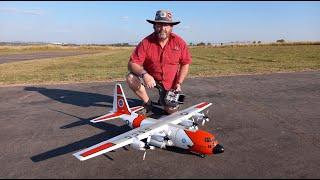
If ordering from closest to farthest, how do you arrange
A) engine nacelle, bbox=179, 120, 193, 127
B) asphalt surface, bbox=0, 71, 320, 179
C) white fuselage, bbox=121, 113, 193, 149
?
asphalt surface, bbox=0, 71, 320, 179 < white fuselage, bbox=121, 113, 193, 149 < engine nacelle, bbox=179, 120, 193, 127

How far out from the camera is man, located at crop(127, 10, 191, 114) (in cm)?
1184

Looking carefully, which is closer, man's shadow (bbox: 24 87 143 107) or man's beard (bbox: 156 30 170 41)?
man's beard (bbox: 156 30 170 41)

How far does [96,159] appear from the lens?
9.01 m

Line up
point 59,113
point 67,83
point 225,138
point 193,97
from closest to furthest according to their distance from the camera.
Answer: point 225,138, point 59,113, point 193,97, point 67,83

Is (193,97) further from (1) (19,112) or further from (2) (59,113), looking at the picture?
(1) (19,112)

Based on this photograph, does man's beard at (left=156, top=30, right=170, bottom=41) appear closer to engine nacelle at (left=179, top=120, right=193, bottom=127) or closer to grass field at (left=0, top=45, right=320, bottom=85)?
engine nacelle at (left=179, top=120, right=193, bottom=127)

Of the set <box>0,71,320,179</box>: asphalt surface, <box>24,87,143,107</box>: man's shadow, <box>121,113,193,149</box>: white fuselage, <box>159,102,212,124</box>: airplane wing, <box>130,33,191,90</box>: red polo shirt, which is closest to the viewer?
<box>0,71,320,179</box>: asphalt surface

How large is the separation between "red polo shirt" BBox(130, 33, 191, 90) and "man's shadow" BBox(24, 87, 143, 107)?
3639 millimetres

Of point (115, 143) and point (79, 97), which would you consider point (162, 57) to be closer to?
point (115, 143)

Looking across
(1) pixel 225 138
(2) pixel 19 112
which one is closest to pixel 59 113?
(2) pixel 19 112

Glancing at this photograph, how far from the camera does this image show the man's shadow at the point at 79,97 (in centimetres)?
1623

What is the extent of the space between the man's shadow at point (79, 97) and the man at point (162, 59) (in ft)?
11.6

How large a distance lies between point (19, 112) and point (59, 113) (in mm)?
1793

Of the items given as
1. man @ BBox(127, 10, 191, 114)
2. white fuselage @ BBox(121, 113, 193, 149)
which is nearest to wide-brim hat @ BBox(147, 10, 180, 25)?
man @ BBox(127, 10, 191, 114)
